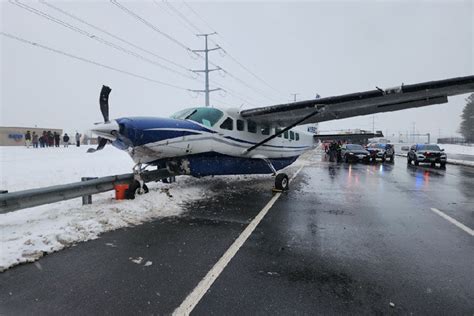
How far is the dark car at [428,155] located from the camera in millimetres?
21198

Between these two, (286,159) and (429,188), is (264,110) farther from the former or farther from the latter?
(429,188)

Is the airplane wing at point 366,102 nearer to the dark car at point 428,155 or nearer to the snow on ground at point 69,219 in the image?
the snow on ground at point 69,219

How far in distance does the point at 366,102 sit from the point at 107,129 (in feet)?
26.7

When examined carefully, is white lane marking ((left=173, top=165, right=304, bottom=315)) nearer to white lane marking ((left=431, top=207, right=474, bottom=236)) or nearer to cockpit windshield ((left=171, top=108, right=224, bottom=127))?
white lane marking ((left=431, top=207, right=474, bottom=236))

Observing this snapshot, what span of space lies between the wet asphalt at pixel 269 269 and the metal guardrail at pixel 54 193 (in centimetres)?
161

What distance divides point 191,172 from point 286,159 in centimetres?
585

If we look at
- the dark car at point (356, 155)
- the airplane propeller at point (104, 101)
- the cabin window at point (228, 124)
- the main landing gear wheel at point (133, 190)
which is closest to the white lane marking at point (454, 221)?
the cabin window at point (228, 124)

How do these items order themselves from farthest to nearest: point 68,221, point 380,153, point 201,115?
point 380,153 < point 201,115 < point 68,221

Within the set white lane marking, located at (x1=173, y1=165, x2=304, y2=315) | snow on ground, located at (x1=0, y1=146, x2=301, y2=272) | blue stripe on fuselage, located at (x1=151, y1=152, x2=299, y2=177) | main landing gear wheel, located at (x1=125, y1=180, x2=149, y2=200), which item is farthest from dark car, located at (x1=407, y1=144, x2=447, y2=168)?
main landing gear wheel, located at (x1=125, y1=180, x2=149, y2=200)

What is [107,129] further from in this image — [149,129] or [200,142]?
[200,142]

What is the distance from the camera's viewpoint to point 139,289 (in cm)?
315

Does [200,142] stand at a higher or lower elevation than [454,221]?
higher

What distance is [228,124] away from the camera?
32.5 feet

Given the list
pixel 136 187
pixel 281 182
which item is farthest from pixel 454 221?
pixel 136 187
